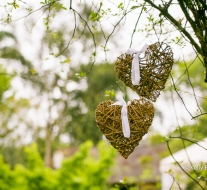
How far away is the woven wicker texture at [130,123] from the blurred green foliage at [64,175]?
696 centimetres

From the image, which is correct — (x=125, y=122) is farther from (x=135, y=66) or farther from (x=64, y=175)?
(x=64, y=175)

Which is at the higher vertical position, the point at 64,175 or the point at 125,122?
the point at 64,175

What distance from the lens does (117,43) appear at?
46.2 ft

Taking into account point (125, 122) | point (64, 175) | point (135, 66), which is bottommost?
point (125, 122)

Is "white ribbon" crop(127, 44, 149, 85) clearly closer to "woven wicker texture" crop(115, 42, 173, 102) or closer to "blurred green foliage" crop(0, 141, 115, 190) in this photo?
"woven wicker texture" crop(115, 42, 173, 102)

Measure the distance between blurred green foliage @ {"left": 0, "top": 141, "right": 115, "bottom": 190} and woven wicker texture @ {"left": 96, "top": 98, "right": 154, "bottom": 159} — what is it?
6.96 m

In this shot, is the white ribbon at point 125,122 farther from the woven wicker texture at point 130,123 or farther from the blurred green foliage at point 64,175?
the blurred green foliage at point 64,175

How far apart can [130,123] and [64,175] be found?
7.44 meters

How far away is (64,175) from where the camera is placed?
871 centimetres

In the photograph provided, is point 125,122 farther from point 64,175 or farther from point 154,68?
point 64,175

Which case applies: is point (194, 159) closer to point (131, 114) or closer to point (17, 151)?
point (131, 114)

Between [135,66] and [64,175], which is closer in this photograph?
[135,66]

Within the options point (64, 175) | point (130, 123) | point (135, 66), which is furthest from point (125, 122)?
point (64, 175)

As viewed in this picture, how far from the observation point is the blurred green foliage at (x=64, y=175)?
8.32m
